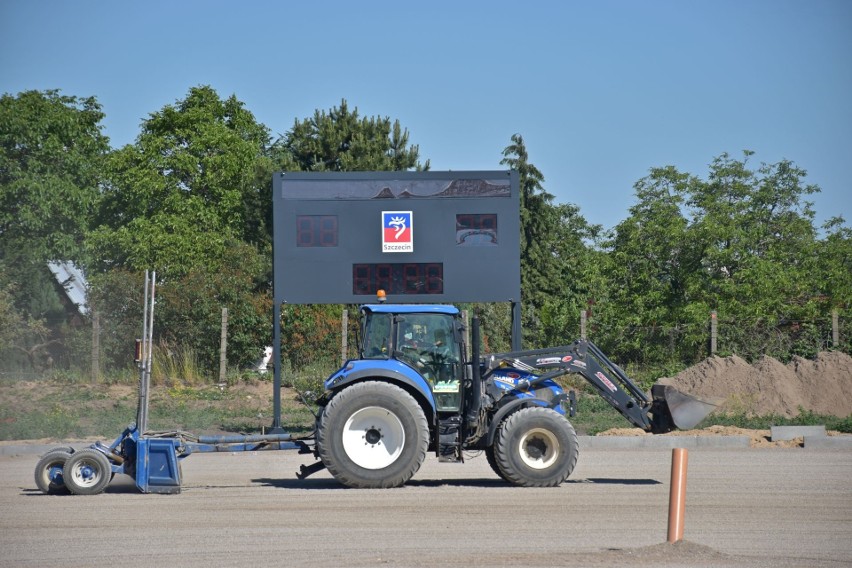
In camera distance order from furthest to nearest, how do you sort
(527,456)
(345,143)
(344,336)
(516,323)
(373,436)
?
(345,143) → (344,336) → (516,323) → (527,456) → (373,436)

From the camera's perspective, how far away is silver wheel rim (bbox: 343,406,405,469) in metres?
13.5

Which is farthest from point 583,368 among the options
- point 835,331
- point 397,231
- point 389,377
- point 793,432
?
point 835,331

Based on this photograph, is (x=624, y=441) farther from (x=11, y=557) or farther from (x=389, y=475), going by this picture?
(x=11, y=557)

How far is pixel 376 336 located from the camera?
14.1m

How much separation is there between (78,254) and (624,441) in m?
34.2

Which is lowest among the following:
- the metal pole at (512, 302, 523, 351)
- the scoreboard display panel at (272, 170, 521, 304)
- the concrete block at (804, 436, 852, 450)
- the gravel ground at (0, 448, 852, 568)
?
the gravel ground at (0, 448, 852, 568)

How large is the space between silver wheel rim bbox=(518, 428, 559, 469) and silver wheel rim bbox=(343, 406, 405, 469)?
151cm

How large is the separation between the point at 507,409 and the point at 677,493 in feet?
17.7

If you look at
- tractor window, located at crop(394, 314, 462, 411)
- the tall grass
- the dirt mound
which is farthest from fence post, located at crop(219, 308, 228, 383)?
tractor window, located at crop(394, 314, 462, 411)

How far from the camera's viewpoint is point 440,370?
1402cm

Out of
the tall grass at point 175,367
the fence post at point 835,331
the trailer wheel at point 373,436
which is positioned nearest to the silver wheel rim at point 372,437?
the trailer wheel at point 373,436

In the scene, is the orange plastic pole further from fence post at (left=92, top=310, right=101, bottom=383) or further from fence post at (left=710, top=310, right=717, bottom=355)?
fence post at (left=92, top=310, right=101, bottom=383)

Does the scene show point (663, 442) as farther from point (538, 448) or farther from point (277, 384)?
point (277, 384)

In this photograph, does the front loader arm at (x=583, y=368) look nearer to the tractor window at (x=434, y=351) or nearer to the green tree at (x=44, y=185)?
the tractor window at (x=434, y=351)
